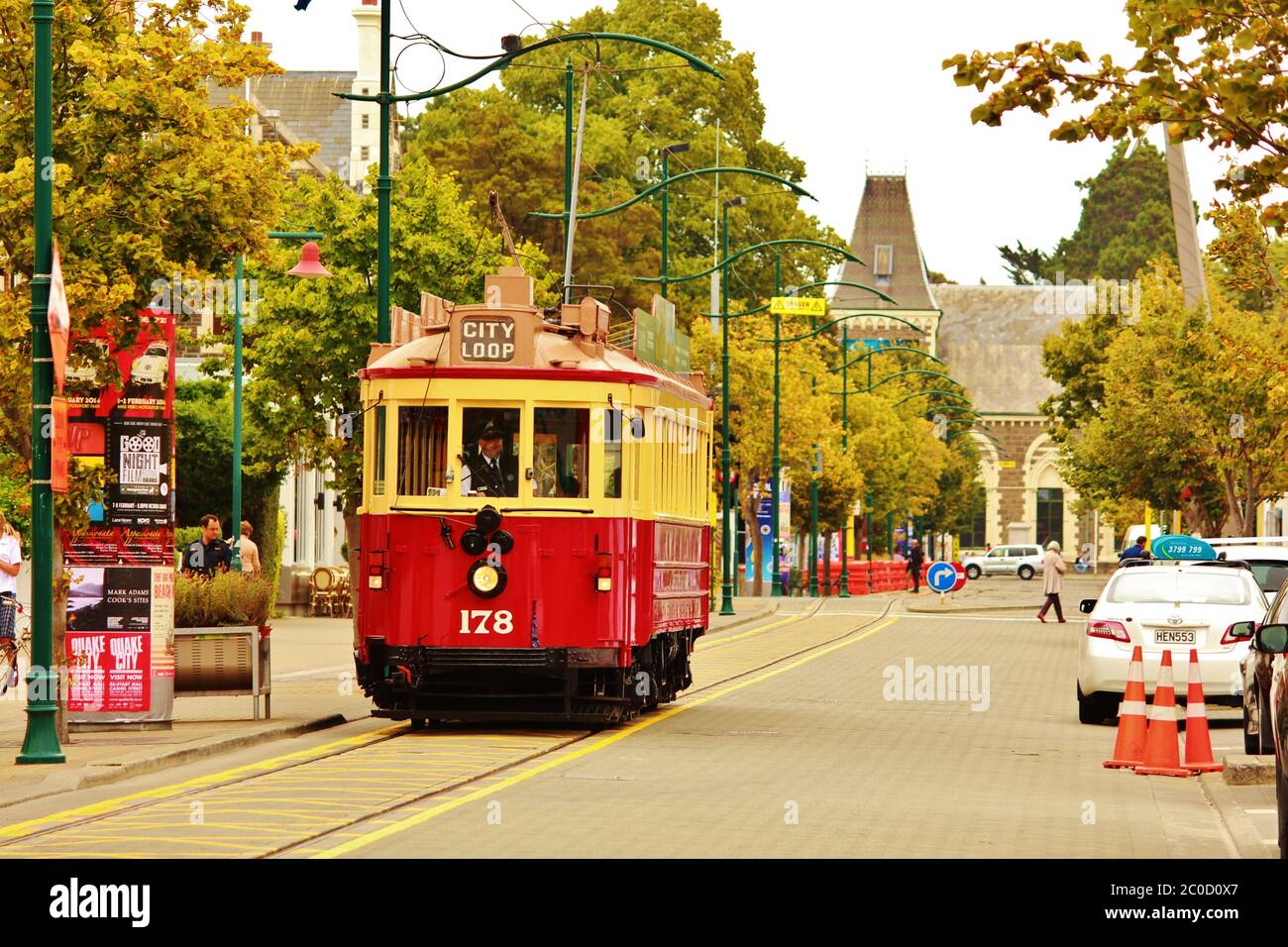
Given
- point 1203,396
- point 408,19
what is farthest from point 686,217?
point 408,19

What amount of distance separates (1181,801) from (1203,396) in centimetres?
3633

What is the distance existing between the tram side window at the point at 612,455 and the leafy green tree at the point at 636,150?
5333 centimetres

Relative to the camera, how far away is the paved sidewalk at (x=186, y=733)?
1598 cm

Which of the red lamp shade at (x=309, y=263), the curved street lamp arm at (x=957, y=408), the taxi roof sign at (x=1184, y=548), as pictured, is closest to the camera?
the taxi roof sign at (x=1184, y=548)

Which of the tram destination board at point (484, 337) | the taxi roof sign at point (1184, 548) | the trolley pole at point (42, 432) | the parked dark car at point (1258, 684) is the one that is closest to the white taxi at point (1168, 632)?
the parked dark car at point (1258, 684)

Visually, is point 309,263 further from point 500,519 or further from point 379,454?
point 500,519

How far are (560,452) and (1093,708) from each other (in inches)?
259

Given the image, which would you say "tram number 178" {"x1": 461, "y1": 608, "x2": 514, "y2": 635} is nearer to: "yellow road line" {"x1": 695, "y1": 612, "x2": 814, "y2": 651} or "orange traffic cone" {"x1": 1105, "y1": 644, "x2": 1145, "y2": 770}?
"orange traffic cone" {"x1": 1105, "y1": 644, "x2": 1145, "y2": 770}

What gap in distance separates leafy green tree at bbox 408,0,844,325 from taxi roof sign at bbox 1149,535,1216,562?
41609 millimetres

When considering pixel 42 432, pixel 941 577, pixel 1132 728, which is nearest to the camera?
pixel 42 432

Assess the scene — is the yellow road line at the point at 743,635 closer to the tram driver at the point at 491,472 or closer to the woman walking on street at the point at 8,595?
the woman walking on street at the point at 8,595

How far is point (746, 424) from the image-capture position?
7144cm

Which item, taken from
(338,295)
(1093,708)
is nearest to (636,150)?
(338,295)

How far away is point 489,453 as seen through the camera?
1998 centimetres
